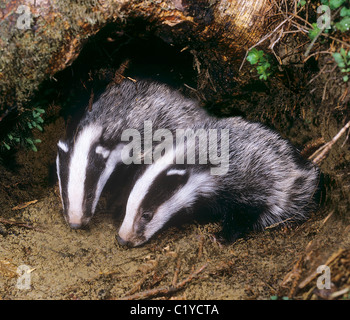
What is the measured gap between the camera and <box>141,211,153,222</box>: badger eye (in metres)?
3.62

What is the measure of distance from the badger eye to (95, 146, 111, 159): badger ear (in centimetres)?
80

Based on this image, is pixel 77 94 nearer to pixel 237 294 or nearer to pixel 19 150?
pixel 19 150

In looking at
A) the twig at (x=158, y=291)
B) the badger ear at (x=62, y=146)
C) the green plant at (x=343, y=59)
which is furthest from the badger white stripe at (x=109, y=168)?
the green plant at (x=343, y=59)

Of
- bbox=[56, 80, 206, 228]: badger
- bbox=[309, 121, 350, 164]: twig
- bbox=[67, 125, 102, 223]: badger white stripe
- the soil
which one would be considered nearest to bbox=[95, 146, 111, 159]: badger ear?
bbox=[56, 80, 206, 228]: badger

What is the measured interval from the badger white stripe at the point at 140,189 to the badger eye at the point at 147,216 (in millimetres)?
85

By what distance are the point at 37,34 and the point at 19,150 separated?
1336 millimetres

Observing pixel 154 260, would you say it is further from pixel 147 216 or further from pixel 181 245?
pixel 147 216

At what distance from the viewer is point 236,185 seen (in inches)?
153

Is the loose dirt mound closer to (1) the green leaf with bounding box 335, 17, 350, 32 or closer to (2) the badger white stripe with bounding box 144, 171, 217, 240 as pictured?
(2) the badger white stripe with bounding box 144, 171, 217, 240

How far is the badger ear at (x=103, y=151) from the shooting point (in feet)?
12.8

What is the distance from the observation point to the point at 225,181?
386 centimetres

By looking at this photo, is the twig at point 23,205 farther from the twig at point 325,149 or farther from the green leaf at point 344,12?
the green leaf at point 344,12

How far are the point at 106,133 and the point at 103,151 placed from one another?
220mm
